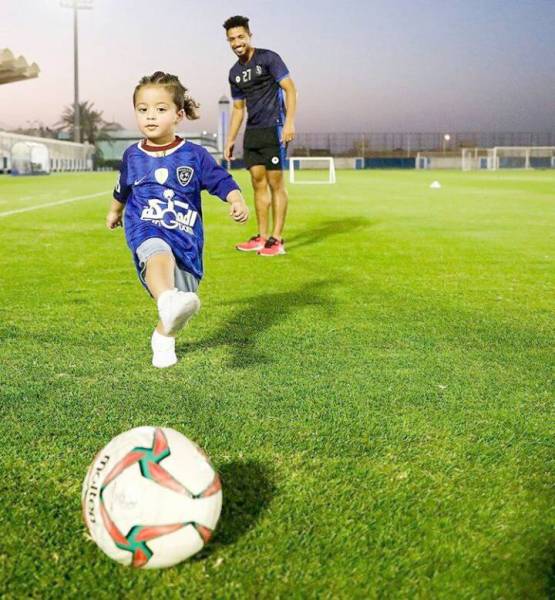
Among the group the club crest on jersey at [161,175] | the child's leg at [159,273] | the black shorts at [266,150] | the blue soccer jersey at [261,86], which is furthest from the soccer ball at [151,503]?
the blue soccer jersey at [261,86]

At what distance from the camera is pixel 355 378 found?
3.75m

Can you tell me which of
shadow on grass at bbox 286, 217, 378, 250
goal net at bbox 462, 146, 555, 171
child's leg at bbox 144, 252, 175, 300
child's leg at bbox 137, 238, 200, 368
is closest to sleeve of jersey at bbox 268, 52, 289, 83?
shadow on grass at bbox 286, 217, 378, 250

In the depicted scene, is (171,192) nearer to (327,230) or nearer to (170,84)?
(170,84)

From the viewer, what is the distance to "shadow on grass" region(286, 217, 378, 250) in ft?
32.9

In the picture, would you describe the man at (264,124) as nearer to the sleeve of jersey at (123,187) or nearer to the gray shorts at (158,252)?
the sleeve of jersey at (123,187)

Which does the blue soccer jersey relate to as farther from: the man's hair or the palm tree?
the palm tree

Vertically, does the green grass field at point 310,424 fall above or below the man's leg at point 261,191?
below

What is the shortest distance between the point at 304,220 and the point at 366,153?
241 ft

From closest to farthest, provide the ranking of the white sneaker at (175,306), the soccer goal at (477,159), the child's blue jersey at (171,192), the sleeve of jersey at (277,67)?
1. the white sneaker at (175,306)
2. the child's blue jersey at (171,192)
3. the sleeve of jersey at (277,67)
4. the soccer goal at (477,159)

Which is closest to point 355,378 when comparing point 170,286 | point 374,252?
point 170,286

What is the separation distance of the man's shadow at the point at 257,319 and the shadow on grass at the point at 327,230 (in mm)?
3282

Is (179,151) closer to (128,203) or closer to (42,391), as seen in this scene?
(128,203)

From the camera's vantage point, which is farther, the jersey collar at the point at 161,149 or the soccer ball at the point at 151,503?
the jersey collar at the point at 161,149

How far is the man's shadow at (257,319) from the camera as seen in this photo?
13.9 feet
